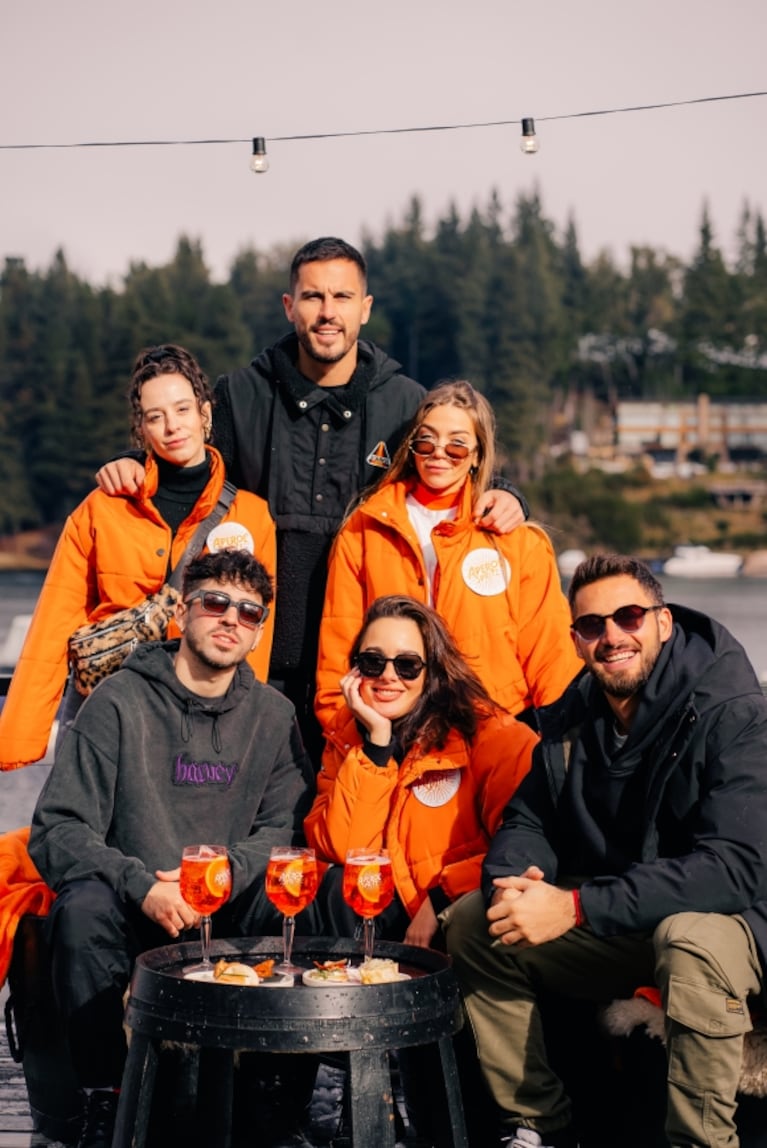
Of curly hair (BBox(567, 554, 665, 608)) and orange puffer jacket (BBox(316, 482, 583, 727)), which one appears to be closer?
curly hair (BBox(567, 554, 665, 608))

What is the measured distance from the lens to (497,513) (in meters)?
4.38

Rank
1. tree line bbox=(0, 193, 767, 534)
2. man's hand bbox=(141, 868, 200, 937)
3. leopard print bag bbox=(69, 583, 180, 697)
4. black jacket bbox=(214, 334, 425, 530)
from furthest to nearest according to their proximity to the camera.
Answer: tree line bbox=(0, 193, 767, 534), black jacket bbox=(214, 334, 425, 530), leopard print bag bbox=(69, 583, 180, 697), man's hand bbox=(141, 868, 200, 937)

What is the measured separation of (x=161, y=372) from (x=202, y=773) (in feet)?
3.75

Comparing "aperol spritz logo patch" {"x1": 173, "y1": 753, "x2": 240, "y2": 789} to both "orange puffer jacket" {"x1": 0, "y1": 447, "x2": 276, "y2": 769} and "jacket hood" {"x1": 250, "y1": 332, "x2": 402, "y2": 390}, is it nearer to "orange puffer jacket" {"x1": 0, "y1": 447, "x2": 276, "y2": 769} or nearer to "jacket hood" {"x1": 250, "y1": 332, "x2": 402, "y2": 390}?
"orange puffer jacket" {"x1": 0, "y1": 447, "x2": 276, "y2": 769}

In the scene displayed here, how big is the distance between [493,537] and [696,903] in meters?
1.46

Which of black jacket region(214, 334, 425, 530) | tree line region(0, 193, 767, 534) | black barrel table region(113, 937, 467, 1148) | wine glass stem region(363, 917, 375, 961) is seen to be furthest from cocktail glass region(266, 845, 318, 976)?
tree line region(0, 193, 767, 534)

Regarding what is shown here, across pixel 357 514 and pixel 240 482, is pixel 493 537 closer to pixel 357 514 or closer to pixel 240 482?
pixel 357 514

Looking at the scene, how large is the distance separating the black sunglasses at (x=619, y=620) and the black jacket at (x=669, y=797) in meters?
0.08

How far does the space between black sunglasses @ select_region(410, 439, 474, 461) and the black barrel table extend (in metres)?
1.63

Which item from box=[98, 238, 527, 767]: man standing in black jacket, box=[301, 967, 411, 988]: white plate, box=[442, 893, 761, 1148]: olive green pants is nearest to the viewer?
box=[301, 967, 411, 988]: white plate

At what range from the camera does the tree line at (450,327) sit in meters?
70.9

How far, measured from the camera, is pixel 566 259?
109438 millimetres

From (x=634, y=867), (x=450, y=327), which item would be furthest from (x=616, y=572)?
(x=450, y=327)

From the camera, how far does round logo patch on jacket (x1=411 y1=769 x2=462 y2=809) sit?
3.75 meters
